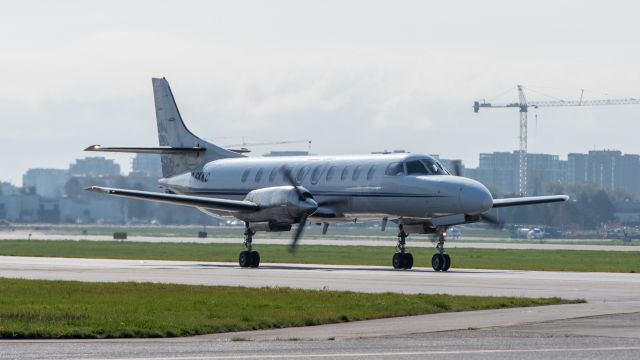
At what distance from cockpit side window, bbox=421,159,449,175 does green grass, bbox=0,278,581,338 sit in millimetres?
14975

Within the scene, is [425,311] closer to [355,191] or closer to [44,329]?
[44,329]

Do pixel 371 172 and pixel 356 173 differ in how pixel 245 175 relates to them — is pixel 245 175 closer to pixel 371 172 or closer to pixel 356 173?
pixel 356 173

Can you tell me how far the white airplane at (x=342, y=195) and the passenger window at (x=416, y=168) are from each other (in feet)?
0.12

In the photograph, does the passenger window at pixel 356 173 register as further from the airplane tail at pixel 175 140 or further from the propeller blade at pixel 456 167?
the airplane tail at pixel 175 140

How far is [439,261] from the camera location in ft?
160

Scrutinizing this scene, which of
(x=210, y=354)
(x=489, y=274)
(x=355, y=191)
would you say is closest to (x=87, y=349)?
(x=210, y=354)

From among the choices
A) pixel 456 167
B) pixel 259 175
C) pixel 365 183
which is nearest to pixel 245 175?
pixel 259 175

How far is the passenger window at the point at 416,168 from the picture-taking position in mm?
49844

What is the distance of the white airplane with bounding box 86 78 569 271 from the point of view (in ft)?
160

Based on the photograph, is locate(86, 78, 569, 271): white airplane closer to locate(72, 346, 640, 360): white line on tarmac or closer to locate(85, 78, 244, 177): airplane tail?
locate(85, 78, 244, 177): airplane tail

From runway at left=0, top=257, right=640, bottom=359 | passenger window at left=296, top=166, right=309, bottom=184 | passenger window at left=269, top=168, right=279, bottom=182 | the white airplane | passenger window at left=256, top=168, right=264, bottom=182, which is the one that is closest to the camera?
runway at left=0, top=257, right=640, bottom=359

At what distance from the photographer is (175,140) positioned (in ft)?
203

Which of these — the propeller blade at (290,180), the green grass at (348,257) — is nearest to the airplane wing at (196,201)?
the propeller blade at (290,180)

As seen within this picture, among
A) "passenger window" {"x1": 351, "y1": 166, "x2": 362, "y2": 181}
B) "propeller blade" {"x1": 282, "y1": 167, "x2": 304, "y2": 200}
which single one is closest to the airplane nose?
"passenger window" {"x1": 351, "y1": 166, "x2": 362, "y2": 181}
